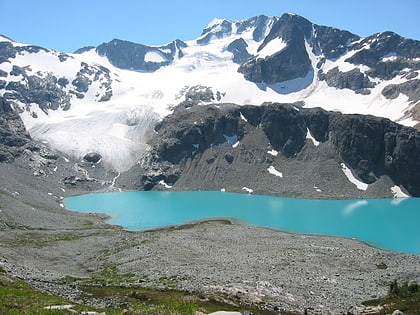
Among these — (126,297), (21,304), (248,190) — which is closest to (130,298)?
(126,297)

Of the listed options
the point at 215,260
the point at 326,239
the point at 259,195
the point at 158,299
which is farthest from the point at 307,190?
the point at 158,299

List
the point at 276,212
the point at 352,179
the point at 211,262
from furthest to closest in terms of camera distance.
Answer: the point at 352,179 < the point at 276,212 < the point at 211,262

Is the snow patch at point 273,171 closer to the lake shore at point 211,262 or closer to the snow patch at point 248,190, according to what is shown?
the snow patch at point 248,190

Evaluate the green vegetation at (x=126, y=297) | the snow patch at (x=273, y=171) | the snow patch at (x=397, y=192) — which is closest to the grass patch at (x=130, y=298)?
the green vegetation at (x=126, y=297)

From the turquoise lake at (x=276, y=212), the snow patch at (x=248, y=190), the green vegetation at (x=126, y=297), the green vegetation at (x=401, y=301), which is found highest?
the snow patch at (x=248, y=190)

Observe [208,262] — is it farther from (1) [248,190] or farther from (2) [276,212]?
(1) [248,190]

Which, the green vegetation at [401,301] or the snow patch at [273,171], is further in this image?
the snow patch at [273,171]

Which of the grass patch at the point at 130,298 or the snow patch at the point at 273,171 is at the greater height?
the snow patch at the point at 273,171
